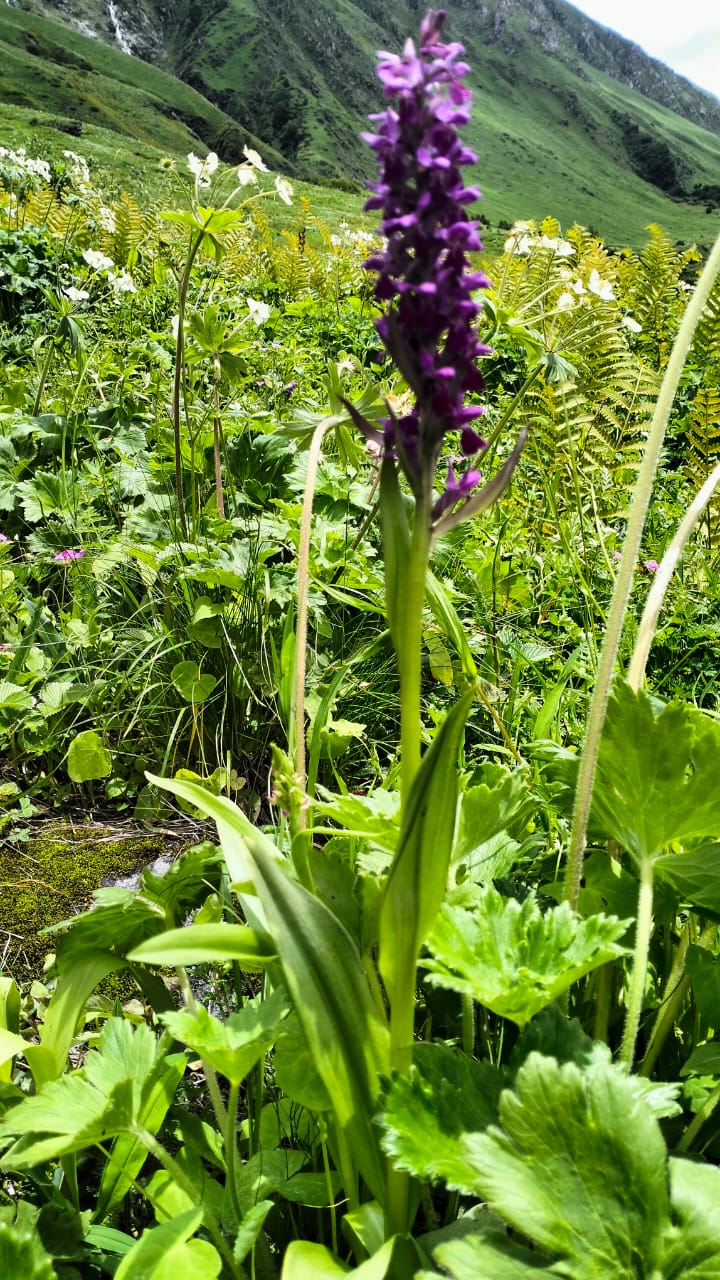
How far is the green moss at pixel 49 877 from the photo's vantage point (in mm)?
1641

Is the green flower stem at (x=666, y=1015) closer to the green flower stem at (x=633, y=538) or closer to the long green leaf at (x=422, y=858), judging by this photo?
the green flower stem at (x=633, y=538)

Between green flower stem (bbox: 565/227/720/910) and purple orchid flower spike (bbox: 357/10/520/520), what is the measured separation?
223 mm

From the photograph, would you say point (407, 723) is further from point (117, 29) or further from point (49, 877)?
point (117, 29)

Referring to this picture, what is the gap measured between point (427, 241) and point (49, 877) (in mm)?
1609

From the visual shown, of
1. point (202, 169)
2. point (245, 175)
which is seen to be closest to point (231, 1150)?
point (245, 175)

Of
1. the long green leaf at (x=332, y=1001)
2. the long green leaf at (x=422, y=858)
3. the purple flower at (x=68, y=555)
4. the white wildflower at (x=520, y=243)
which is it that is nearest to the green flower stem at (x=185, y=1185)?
the long green leaf at (x=332, y=1001)

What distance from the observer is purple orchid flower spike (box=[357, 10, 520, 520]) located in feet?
2.33

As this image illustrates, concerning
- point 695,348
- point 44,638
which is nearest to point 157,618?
point 44,638

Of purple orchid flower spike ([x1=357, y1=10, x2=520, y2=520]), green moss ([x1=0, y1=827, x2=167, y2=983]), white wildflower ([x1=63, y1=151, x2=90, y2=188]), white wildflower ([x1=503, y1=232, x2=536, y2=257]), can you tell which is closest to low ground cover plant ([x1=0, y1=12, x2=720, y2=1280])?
purple orchid flower spike ([x1=357, y1=10, x2=520, y2=520])

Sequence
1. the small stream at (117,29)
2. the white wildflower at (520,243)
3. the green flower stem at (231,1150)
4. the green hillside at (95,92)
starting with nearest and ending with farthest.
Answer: the green flower stem at (231,1150) < the white wildflower at (520,243) < the green hillside at (95,92) < the small stream at (117,29)

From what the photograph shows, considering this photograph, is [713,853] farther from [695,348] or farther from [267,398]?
[695,348]

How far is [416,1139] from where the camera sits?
2.61 ft

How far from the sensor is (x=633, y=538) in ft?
3.02

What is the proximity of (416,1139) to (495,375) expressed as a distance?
616 cm
